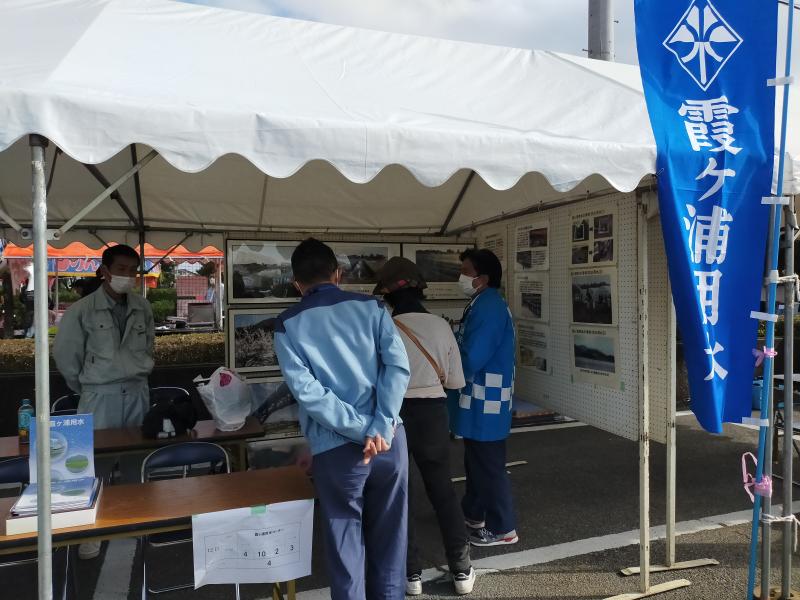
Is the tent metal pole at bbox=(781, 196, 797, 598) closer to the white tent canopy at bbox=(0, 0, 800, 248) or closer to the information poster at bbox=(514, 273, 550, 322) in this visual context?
the white tent canopy at bbox=(0, 0, 800, 248)

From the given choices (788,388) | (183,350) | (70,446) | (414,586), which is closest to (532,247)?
(788,388)

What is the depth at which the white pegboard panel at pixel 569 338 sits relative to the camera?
3.30 metres

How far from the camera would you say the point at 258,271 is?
4699mm

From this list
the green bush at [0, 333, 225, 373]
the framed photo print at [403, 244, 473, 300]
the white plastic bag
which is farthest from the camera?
the green bush at [0, 333, 225, 373]

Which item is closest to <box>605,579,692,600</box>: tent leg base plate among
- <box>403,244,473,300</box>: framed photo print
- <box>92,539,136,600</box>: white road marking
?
<box>92,539,136,600</box>: white road marking

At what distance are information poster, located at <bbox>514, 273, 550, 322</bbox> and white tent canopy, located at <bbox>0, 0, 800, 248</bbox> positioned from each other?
62cm

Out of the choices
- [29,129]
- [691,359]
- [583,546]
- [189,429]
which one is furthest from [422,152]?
[583,546]

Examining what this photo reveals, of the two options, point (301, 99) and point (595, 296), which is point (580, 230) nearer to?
point (595, 296)

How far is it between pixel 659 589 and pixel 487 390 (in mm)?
1352

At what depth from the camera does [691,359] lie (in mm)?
2783

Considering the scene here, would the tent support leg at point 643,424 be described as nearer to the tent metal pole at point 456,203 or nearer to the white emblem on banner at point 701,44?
the white emblem on banner at point 701,44

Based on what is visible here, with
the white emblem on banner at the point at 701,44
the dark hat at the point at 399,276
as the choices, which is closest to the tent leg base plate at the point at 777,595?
the dark hat at the point at 399,276

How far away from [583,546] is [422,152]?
2.68 meters

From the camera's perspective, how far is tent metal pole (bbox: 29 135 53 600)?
1916 mm
